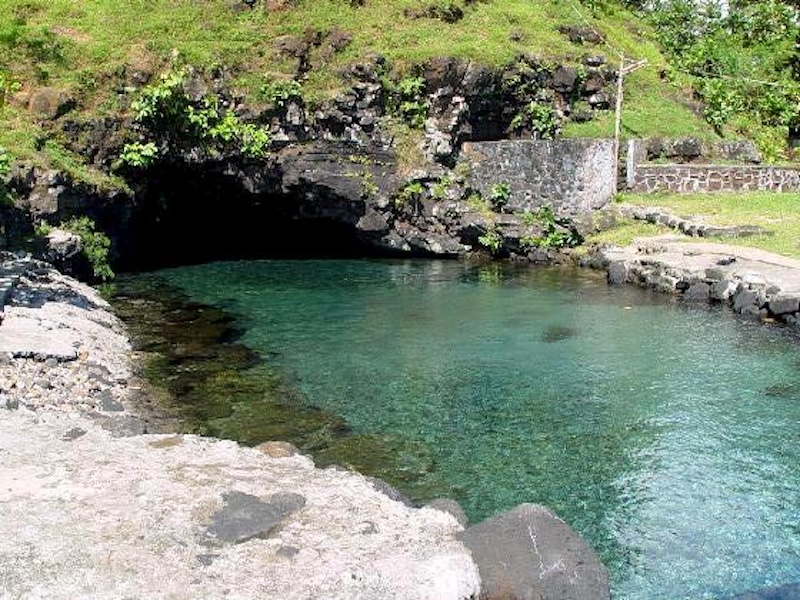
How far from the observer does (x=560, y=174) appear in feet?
101

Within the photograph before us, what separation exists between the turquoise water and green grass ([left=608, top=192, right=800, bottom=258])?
381 cm

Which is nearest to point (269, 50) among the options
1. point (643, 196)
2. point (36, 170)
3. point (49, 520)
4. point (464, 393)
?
point (36, 170)

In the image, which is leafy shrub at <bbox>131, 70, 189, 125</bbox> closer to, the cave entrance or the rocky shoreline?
the cave entrance

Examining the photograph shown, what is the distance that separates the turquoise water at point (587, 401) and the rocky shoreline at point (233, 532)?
1993 mm

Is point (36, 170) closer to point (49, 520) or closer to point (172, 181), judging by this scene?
point (172, 181)

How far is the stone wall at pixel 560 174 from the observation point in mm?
30781

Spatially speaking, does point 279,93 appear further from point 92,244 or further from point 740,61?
point 740,61

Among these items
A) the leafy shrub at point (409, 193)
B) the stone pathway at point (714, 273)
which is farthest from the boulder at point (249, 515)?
the leafy shrub at point (409, 193)

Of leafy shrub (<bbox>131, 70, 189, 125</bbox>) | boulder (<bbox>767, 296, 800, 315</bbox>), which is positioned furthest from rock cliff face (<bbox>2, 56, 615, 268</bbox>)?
boulder (<bbox>767, 296, 800, 315</bbox>)

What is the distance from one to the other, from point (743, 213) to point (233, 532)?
2435 centimetres

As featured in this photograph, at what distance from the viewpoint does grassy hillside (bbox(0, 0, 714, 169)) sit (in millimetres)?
28938

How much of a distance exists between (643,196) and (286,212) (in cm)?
1291

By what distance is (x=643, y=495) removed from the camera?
1123 centimetres

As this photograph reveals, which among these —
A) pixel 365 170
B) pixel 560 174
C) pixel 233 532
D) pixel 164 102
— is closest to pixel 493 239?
pixel 560 174
